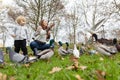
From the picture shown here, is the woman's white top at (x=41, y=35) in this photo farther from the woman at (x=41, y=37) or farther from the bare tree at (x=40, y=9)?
the bare tree at (x=40, y=9)

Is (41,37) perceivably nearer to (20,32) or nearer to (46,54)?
(20,32)

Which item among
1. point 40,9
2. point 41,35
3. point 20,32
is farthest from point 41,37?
point 40,9

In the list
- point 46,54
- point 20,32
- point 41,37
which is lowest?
point 46,54

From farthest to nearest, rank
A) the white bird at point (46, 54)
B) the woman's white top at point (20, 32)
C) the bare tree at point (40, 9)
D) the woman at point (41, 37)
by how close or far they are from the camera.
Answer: the bare tree at point (40, 9)
the woman at point (41, 37)
the woman's white top at point (20, 32)
the white bird at point (46, 54)

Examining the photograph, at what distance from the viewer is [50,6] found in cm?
3403

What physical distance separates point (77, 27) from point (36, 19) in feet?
67.1

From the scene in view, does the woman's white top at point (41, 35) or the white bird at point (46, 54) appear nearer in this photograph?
the white bird at point (46, 54)

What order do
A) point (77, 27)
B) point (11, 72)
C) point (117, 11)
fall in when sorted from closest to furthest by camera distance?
point (11, 72), point (117, 11), point (77, 27)

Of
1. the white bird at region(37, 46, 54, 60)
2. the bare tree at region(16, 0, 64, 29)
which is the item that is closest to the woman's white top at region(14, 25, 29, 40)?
the white bird at region(37, 46, 54, 60)

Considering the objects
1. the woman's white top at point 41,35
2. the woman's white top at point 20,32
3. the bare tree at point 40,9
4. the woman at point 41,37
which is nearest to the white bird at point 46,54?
the woman's white top at point 20,32

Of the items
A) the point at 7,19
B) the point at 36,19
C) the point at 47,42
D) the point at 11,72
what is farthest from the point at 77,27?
the point at 11,72

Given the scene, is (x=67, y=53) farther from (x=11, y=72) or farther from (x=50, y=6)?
(x=50, y=6)

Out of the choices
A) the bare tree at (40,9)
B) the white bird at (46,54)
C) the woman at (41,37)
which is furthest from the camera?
the bare tree at (40,9)

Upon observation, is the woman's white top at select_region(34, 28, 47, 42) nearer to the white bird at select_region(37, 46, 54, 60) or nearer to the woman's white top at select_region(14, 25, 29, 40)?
the woman's white top at select_region(14, 25, 29, 40)
